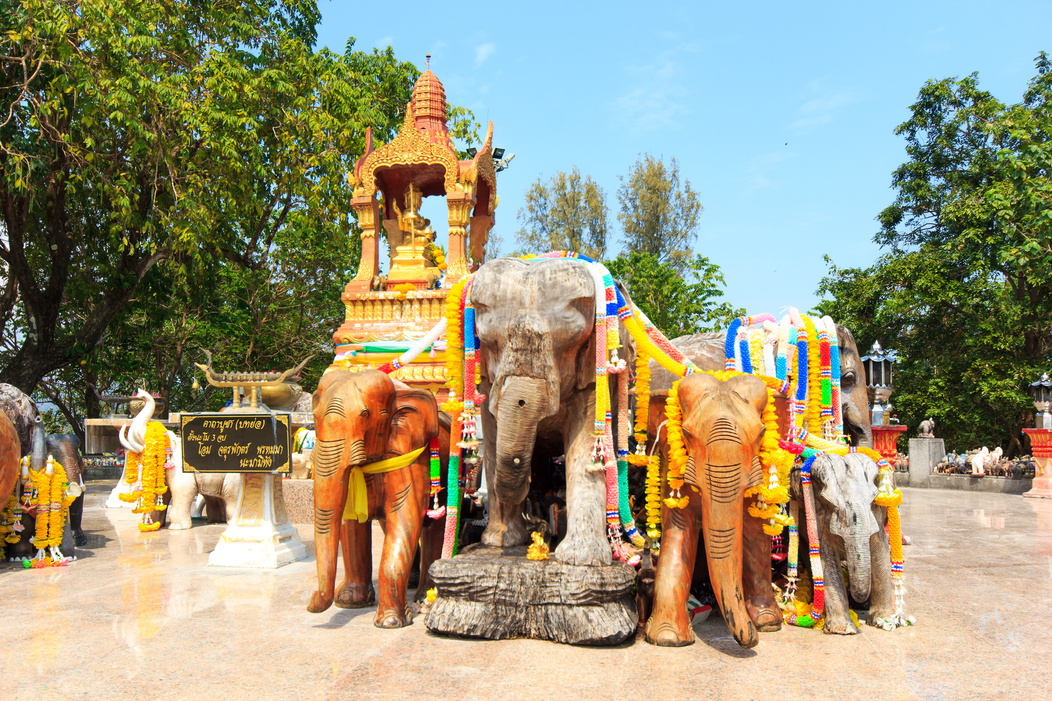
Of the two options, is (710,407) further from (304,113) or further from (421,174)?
(304,113)

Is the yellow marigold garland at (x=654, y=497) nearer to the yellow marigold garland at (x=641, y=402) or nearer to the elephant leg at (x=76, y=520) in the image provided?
the yellow marigold garland at (x=641, y=402)

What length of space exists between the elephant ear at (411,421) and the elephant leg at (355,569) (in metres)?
0.62

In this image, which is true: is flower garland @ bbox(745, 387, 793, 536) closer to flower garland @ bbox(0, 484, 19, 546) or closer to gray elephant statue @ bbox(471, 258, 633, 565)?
gray elephant statue @ bbox(471, 258, 633, 565)

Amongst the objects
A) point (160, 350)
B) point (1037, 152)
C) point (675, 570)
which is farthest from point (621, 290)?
point (160, 350)

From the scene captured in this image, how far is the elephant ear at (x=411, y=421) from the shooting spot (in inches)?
198

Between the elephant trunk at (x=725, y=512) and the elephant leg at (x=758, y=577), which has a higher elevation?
the elephant trunk at (x=725, y=512)

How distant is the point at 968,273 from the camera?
19.5 m

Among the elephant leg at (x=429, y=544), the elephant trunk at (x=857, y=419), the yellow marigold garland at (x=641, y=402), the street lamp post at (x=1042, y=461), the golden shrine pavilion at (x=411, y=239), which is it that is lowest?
the street lamp post at (x=1042, y=461)

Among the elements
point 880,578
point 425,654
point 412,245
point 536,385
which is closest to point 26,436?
point 412,245

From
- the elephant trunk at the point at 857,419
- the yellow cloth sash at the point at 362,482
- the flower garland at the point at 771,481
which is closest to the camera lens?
the flower garland at the point at 771,481

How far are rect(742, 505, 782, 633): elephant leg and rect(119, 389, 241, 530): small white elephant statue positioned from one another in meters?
6.50

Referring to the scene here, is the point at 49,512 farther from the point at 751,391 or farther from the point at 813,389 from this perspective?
the point at 813,389

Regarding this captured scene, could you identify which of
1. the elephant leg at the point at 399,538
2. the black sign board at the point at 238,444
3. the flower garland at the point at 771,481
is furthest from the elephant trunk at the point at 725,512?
the black sign board at the point at 238,444

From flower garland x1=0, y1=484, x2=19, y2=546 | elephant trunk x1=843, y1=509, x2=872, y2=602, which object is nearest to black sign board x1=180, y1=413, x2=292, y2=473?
flower garland x1=0, y1=484, x2=19, y2=546
